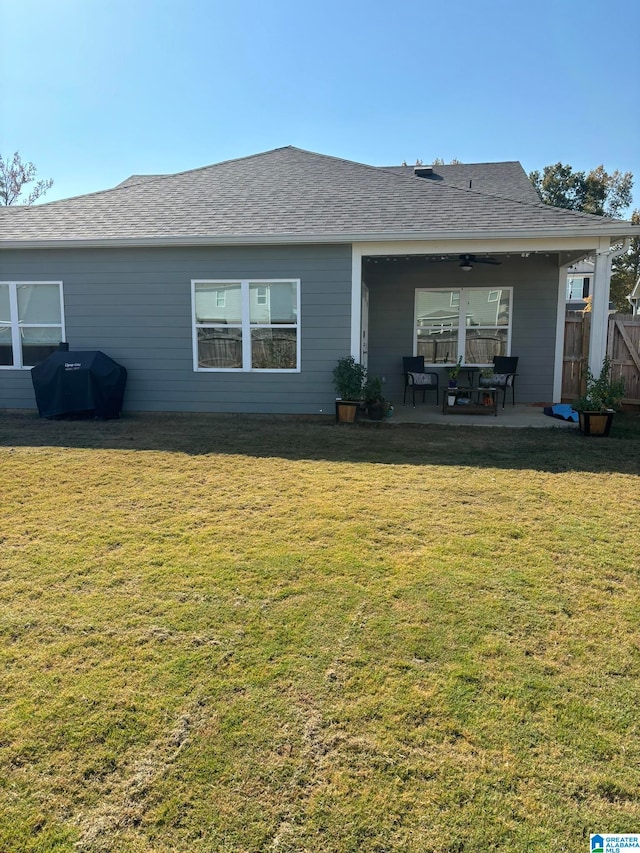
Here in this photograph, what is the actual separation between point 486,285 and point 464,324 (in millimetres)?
784

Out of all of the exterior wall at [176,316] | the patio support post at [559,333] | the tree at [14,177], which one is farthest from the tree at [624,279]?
the tree at [14,177]

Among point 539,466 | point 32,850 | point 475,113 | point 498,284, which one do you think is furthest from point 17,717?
point 475,113

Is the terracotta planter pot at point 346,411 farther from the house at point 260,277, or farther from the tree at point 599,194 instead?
the tree at point 599,194

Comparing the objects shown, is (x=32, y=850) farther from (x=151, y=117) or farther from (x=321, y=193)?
(x=151, y=117)

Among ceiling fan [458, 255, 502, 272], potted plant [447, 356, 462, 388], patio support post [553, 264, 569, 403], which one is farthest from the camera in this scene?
patio support post [553, 264, 569, 403]

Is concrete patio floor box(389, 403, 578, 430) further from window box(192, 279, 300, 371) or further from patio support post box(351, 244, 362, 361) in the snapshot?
window box(192, 279, 300, 371)

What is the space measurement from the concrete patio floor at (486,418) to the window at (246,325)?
79.8 inches

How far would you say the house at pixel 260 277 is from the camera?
8.14 meters

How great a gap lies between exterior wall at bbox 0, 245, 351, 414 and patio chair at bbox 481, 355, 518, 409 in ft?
9.37

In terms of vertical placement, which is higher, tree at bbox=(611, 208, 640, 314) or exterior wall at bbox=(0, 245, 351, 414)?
tree at bbox=(611, 208, 640, 314)

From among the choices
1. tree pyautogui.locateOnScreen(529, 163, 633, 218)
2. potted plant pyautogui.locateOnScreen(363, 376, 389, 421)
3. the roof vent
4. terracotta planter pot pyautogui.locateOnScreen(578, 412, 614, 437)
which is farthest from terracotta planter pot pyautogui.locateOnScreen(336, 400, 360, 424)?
tree pyautogui.locateOnScreen(529, 163, 633, 218)

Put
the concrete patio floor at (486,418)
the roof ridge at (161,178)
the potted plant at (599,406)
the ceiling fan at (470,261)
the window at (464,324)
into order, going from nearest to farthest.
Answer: the potted plant at (599,406)
the concrete patio floor at (486,418)
the ceiling fan at (470,261)
the window at (464,324)
the roof ridge at (161,178)

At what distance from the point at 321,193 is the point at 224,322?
2900 mm

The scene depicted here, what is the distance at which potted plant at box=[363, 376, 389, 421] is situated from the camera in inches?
326
